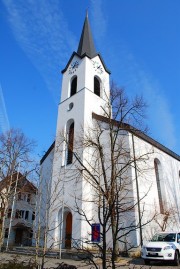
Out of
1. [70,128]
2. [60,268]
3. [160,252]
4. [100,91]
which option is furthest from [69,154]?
[60,268]

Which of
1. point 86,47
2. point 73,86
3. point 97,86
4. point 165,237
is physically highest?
point 86,47

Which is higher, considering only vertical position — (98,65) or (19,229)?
(98,65)

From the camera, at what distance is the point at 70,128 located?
23844 mm

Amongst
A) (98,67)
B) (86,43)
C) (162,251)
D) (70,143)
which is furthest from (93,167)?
(86,43)

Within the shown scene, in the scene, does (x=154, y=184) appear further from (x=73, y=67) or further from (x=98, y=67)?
(x=73, y=67)

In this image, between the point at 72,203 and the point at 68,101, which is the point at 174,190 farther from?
the point at 68,101

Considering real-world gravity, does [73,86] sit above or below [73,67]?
below

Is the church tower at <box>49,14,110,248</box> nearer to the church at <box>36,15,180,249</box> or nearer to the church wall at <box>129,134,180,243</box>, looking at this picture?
the church at <box>36,15,180,249</box>

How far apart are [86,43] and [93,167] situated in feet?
59.7

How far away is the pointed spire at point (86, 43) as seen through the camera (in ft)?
94.0

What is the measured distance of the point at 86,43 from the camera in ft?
99.7

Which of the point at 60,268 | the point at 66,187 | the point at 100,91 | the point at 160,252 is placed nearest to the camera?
the point at 60,268

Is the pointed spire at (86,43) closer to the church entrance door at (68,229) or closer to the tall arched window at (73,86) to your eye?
the tall arched window at (73,86)

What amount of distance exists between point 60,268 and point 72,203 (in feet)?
41.6
